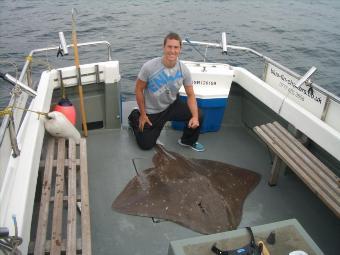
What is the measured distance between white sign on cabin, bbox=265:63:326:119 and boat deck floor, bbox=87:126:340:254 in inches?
34.7

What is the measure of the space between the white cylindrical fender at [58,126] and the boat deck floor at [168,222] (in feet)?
2.19

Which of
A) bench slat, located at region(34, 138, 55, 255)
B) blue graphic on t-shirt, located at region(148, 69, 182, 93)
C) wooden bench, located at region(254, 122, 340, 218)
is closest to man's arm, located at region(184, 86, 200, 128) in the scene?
blue graphic on t-shirt, located at region(148, 69, 182, 93)

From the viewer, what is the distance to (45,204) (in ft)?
10.3

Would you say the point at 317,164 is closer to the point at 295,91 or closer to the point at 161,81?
the point at 295,91

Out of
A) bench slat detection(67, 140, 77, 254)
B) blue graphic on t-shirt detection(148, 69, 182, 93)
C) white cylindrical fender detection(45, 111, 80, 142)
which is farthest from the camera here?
blue graphic on t-shirt detection(148, 69, 182, 93)

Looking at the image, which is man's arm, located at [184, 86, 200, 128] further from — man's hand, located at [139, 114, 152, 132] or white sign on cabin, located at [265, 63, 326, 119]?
white sign on cabin, located at [265, 63, 326, 119]

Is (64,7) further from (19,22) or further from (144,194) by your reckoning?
(144,194)

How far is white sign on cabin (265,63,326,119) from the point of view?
421 cm

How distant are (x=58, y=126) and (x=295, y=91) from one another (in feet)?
9.59

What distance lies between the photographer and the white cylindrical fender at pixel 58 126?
12.8 feet

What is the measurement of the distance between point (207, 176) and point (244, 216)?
2.23ft

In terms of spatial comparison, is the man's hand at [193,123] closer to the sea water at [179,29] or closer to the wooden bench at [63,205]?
the wooden bench at [63,205]

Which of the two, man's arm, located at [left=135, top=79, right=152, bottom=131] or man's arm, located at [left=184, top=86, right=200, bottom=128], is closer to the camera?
man's arm, located at [left=135, top=79, right=152, bottom=131]

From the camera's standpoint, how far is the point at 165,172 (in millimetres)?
4270
